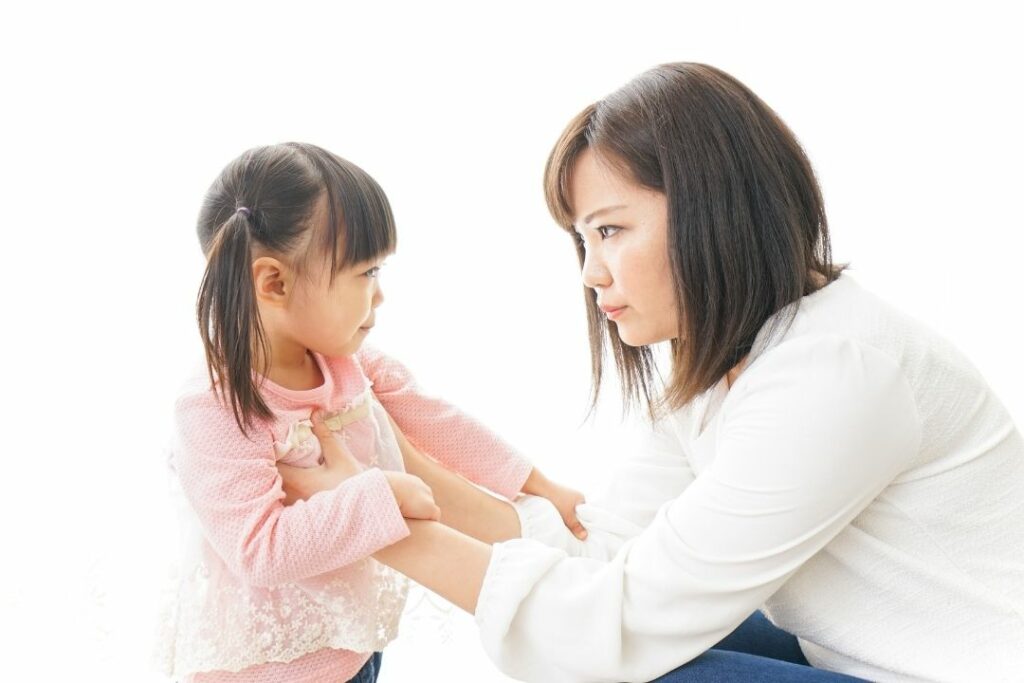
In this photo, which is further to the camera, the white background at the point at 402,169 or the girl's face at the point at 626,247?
the white background at the point at 402,169

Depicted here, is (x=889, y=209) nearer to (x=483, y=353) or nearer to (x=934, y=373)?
(x=483, y=353)

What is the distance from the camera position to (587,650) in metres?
1.14

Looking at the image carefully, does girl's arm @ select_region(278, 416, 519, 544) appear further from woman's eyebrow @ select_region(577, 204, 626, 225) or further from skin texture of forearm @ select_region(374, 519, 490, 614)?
woman's eyebrow @ select_region(577, 204, 626, 225)

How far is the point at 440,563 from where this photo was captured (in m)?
1.17

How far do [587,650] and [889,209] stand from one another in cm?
150

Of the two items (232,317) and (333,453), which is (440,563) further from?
(232,317)

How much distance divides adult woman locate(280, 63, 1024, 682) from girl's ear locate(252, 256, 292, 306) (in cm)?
30

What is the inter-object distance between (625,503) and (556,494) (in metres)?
0.10

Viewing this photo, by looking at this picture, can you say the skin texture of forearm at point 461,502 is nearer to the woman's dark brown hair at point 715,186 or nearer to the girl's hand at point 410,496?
the girl's hand at point 410,496

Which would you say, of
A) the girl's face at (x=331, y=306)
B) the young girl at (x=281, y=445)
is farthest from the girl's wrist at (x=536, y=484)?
the girl's face at (x=331, y=306)

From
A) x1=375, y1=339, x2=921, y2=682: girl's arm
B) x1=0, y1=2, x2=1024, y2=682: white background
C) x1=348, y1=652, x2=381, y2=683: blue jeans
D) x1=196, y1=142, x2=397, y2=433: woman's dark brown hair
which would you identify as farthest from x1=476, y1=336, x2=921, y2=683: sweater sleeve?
x1=0, y1=2, x2=1024, y2=682: white background

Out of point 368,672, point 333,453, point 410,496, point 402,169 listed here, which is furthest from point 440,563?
point 402,169

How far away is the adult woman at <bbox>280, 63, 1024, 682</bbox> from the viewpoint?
1.10 m

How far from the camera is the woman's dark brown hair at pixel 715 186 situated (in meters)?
1.14
